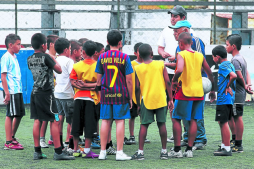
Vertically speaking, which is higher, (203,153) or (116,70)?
(116,70)

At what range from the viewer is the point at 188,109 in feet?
17.3

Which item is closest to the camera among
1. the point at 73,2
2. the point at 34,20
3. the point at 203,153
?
the point at 203,153

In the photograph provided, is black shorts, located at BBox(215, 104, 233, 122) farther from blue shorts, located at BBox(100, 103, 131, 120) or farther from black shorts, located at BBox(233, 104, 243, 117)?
blue shorts, located at BBox(100, 103, 131, 120)

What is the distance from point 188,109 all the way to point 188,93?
21 centimetres

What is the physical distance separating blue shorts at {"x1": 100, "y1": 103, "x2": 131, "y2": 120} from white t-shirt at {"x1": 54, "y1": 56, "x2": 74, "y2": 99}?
78 cm

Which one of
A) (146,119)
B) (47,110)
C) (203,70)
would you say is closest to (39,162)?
(47,110)

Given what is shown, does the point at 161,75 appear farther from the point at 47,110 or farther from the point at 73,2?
the point at 73,2

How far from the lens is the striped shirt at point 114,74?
516cm

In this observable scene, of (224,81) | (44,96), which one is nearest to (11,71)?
(44,96)

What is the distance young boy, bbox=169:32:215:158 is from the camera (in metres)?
5.25

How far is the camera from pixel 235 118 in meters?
5.77

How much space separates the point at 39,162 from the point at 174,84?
1953 millimetres

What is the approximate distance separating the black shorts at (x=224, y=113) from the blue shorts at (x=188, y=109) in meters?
0.29

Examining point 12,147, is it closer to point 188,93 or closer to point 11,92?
point 11,92
